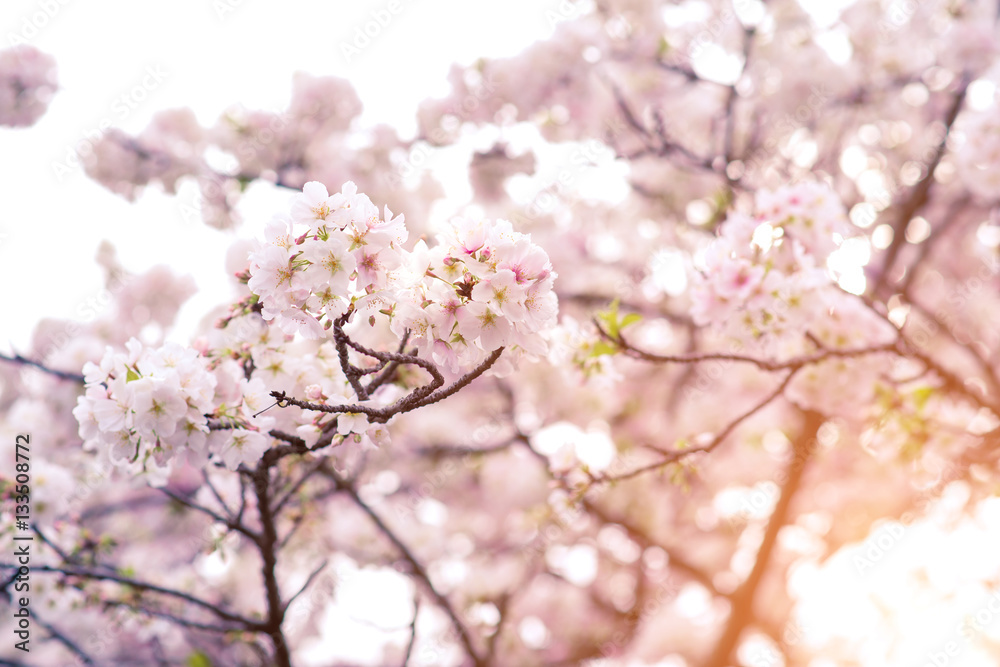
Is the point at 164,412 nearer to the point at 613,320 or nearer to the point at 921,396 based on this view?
the point at 613,320

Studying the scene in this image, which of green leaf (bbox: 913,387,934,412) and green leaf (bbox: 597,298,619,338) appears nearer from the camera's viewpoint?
green leaf (bbox: 597,298,619,338)

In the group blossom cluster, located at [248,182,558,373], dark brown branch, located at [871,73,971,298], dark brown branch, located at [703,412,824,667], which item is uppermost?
blossom cluster, located at [248,182,558,373]

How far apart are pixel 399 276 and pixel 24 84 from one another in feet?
14.0

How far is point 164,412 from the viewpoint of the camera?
1674 mm

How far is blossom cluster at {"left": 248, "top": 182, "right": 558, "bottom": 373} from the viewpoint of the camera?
54.5 inches

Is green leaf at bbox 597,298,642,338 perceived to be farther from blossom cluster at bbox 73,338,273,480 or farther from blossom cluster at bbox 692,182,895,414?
blossom cluster at bbox 73,338,273,480

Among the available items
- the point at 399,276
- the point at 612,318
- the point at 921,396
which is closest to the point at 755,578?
the point at 921,396

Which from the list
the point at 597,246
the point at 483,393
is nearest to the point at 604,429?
the point at 483,393

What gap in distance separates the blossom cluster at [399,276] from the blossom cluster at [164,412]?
1.48ft

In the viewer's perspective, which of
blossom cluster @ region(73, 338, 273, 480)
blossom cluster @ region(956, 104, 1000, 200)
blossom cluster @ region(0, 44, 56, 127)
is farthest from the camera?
blossom cluster @ region(0, 44, 56, 127)

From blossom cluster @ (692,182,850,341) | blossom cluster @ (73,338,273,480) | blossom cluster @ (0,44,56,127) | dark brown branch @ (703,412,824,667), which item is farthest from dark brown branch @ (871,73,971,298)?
blossom cluster @ (0,44,56,127)

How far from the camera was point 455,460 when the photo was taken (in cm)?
604

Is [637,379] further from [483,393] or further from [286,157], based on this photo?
[286,157]

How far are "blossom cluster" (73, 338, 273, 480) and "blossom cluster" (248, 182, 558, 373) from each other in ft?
1.48
